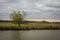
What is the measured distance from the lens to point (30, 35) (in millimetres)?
1558

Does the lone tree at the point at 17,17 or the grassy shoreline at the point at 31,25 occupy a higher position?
the lone tree at the point at 17,17

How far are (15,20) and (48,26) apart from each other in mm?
386

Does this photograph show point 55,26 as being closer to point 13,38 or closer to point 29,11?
point 29,11

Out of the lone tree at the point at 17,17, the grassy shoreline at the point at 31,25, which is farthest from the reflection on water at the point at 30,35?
the lone tree at the point at 17,17

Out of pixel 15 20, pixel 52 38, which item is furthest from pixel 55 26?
pixel 15 20

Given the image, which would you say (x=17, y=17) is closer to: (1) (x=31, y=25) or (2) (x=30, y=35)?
(1) (x=31, y=25)

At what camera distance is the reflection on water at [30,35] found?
5.03 ft

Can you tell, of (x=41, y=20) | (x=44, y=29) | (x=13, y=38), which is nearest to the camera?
(x=13, y=38)

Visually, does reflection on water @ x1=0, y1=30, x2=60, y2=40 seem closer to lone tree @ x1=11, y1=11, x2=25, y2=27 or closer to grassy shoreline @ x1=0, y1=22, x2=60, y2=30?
grassy shoreline @ x1=0, y1=22, x2=60, y2=30

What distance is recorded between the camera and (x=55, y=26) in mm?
1691

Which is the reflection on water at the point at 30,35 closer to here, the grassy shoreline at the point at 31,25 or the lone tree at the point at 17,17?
the grassy shoreline at the point at 31,25

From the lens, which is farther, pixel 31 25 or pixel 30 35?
pixel 31 25

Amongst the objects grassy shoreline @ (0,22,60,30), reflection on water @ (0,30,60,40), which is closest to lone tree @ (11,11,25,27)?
grassy shoreline @ (0,22,60,30)

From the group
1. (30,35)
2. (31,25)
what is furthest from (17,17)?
(30,35)
